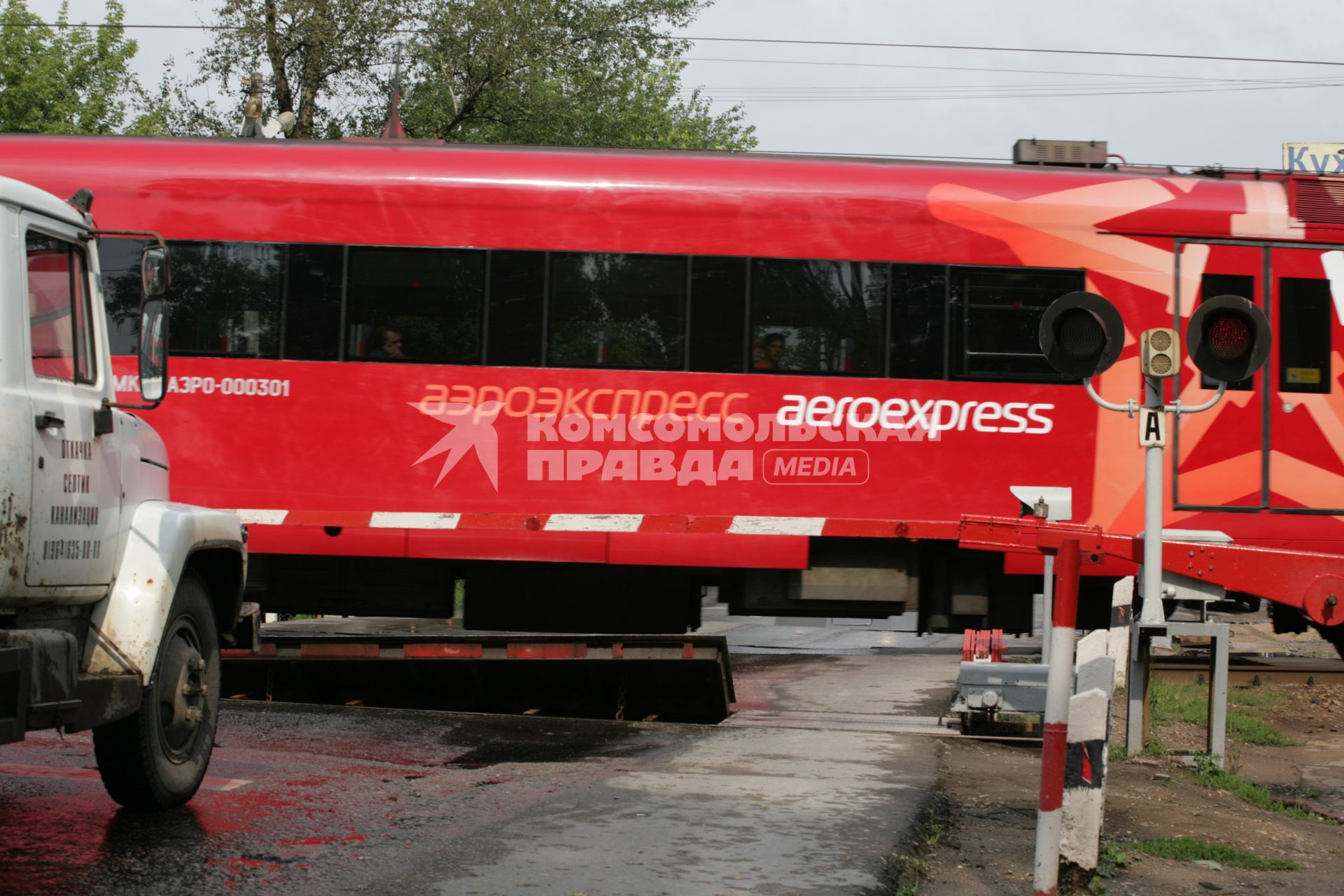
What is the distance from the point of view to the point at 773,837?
6.23 m

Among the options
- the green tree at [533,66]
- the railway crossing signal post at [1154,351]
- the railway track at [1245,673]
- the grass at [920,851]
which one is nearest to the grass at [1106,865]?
the grass at [920,851]

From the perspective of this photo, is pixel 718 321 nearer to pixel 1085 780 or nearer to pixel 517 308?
pixel 517 308

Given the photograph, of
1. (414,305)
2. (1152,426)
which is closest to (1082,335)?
(1152,426)

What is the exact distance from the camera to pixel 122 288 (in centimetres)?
1070

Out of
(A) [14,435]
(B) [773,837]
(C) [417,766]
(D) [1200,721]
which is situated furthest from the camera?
(D) [1200,721]

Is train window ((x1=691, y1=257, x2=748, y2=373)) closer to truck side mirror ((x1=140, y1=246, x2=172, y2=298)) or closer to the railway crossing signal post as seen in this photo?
the railway crossing signal post

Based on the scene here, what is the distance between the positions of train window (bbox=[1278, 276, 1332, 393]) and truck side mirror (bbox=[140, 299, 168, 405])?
8.08 metres

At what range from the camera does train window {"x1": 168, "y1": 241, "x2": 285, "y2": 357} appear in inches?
425

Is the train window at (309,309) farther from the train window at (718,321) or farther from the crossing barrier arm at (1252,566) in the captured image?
the crossing barrier arm at (1252,566)

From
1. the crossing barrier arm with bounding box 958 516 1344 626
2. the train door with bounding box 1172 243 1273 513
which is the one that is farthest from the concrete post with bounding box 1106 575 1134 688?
the crossing barrier arm with bounding box 958 516 1344 626

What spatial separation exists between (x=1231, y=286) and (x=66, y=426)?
8245 millimetres

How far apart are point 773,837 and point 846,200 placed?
5800 mm

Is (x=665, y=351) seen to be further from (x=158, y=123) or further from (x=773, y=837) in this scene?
(x=158, y=123)

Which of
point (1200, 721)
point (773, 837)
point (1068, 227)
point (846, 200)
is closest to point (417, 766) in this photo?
point (773, 837)
